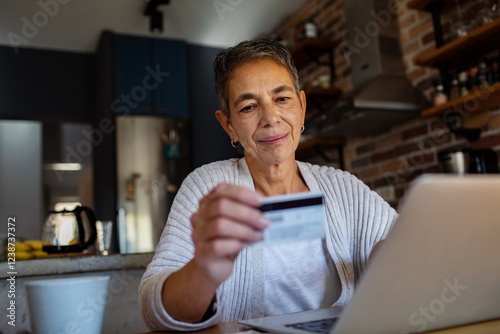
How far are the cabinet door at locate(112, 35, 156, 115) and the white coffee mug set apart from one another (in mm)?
3487

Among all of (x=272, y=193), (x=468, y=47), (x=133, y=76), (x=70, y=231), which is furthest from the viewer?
(x=133, y=76)

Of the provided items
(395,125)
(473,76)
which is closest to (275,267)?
(473,76)

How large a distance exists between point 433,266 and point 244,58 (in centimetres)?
72

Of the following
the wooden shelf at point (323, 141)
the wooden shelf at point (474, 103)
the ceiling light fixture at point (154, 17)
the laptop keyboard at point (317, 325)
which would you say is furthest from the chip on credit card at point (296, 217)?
the ceiling light fixture at point (154, 17)

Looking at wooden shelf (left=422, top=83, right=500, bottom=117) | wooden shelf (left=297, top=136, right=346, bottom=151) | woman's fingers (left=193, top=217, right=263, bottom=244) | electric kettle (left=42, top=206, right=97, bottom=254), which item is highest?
wooden shelf (left=297, top=136, right=346, bottom=151)

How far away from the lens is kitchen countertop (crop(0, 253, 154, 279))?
3.97 feet

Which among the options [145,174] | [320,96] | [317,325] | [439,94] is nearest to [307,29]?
[320,96]

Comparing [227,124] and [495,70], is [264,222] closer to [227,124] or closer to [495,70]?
[227,124]

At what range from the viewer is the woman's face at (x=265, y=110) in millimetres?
1069

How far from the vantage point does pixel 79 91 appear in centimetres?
445

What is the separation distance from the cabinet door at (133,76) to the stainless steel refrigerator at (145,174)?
13cm

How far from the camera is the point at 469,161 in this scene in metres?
2.05

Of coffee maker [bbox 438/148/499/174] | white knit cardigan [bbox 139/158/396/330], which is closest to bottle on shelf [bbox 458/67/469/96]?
coffee maker [bbox 438/148/499/174]

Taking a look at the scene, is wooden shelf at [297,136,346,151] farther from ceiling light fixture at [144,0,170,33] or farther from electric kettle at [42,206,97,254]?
electric kettle at [42,206,97,254]
